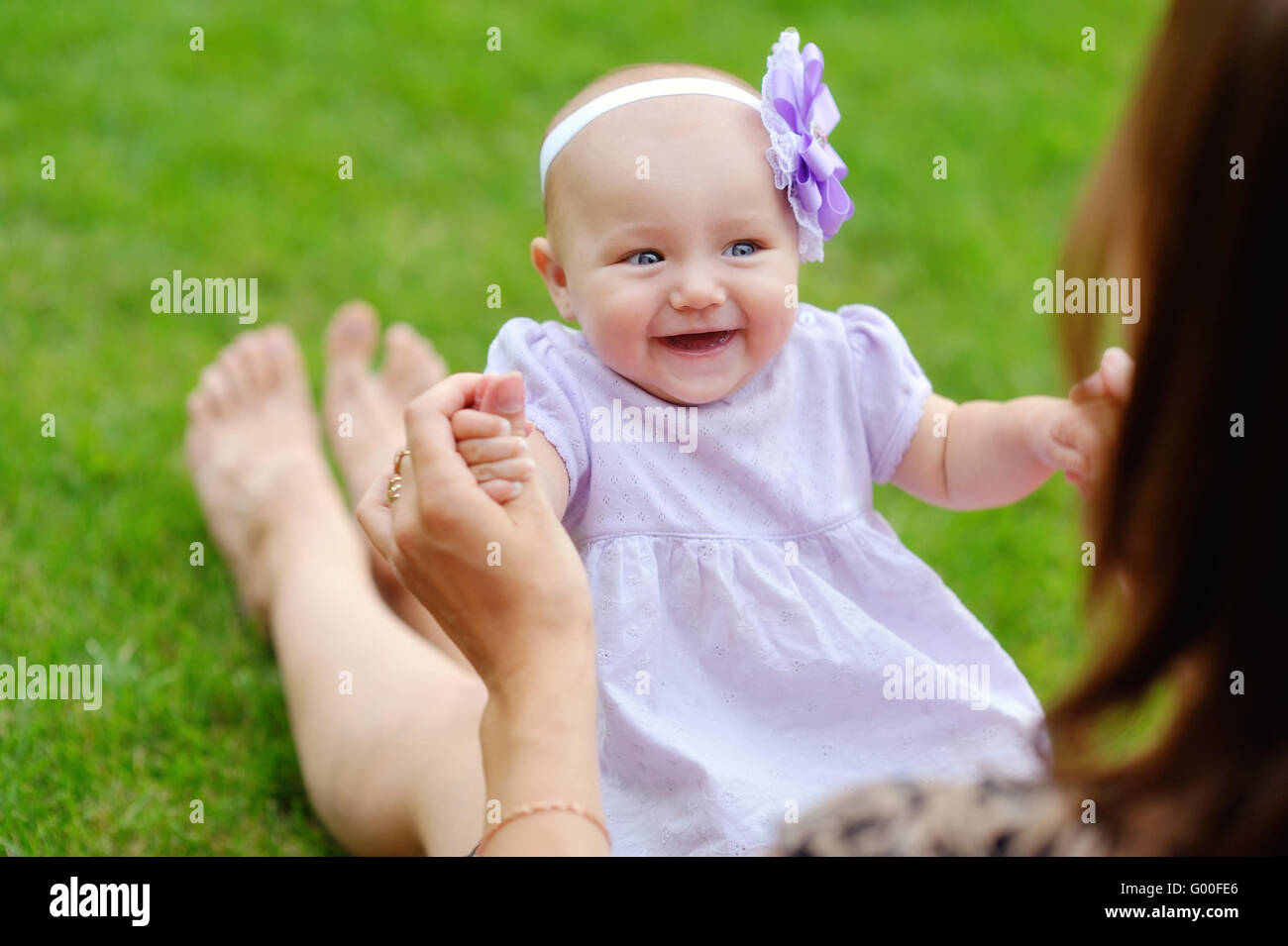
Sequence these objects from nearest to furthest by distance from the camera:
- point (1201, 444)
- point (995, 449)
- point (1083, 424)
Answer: point (1201, 444), point (1083, 424), point (995, 449)

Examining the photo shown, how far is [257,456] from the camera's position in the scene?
8.27ft

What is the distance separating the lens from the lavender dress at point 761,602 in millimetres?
1527

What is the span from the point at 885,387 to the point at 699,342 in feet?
0.92

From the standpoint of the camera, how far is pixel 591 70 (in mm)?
3926

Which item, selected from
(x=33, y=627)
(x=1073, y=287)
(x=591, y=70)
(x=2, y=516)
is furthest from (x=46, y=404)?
(x=1073, y=287)

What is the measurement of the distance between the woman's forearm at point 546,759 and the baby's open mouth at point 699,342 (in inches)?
15.4

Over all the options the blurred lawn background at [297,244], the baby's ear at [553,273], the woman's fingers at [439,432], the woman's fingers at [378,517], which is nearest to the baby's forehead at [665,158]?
the baby's ear at [553,273]

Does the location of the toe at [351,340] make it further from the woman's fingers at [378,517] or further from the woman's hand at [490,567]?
the woman's hand at [490,567]

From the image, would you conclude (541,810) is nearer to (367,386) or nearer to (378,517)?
(378,517)

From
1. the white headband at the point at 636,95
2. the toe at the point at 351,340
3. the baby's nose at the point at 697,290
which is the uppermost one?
the toe at the point at 351,340

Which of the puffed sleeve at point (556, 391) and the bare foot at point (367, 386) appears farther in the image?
the bare foot at point (367, 386)

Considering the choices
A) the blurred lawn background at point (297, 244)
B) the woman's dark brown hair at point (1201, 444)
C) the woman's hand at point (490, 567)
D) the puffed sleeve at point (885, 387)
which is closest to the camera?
the woman's dark brown hair at point (1201, 444)

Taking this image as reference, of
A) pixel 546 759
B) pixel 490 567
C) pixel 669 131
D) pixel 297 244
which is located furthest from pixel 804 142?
pixel 297 244

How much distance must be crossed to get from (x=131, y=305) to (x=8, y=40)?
47.4 inches
